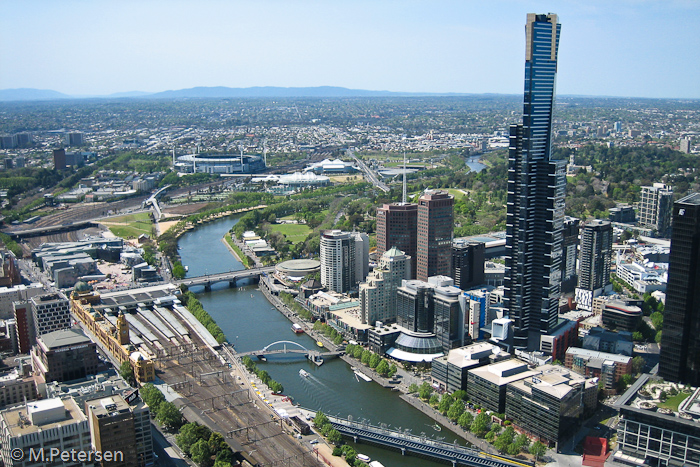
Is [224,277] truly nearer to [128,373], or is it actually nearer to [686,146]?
[128,373]

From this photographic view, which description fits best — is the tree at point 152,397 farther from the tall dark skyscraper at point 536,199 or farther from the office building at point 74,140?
the office building at point 74,140

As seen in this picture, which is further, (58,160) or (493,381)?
(58,160)

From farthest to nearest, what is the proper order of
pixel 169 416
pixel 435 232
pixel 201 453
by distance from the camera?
pixel 435 232, pixel 169 416, pixel 201 453

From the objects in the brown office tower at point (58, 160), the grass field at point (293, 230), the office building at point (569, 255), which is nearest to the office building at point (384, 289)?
the office building at point (569, 255)

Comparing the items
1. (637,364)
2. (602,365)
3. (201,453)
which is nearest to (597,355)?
(602,365)

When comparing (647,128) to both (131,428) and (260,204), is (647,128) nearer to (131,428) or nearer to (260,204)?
(260,204)
